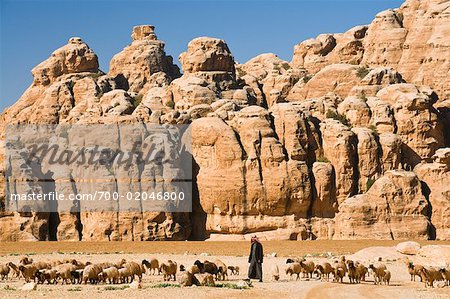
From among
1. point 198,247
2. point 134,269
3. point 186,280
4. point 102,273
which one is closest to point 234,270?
point 134,269

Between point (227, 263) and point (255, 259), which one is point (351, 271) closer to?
point (255, 259)

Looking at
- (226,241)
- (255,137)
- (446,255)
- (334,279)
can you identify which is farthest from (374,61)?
(334,279)

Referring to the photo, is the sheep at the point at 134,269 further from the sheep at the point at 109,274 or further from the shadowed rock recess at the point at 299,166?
the shadowed rock recess at the point at 299,166

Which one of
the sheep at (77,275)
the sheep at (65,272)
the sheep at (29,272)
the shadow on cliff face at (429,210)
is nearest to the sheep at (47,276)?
the sheep at (65,272)

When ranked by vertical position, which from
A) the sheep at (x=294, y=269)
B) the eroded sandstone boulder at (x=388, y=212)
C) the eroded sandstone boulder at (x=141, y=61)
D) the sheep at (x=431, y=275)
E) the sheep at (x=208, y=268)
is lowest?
the sheep at (x=431, y=275)

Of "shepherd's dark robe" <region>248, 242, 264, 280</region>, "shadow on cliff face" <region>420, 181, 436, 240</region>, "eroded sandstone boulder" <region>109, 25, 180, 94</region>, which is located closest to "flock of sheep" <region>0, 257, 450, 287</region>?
"shepherd's dark robe" <region>248, 242, 264, 280</region>

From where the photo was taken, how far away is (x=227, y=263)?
32750 millimetres

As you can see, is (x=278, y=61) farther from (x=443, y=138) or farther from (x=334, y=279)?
(x=334, y=279)

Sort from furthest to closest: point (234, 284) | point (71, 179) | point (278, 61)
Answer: point (278, 61)
point (71, 179)
point (234, 284)

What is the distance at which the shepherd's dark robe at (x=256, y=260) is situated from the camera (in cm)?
2545

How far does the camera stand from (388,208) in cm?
4719

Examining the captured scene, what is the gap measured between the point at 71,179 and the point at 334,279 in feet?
88.3

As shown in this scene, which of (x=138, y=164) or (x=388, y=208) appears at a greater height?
(x=138, y=164)

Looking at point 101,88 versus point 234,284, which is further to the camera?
point 101,88
